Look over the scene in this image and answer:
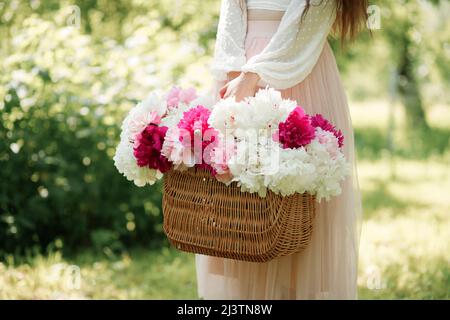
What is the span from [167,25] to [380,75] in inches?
404

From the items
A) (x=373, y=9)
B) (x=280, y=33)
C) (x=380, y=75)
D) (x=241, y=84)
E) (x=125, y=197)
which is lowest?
(x=125, y=197)

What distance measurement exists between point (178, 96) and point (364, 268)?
6.48ft

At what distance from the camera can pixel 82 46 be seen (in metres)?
4.30

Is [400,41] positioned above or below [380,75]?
below

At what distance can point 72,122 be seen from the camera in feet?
13.6

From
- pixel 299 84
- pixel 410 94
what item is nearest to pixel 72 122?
pixel 299 84

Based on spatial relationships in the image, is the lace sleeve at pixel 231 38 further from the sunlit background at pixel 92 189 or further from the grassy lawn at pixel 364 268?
the grassy lawn at pixel 364 268

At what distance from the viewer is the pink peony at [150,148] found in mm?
2443

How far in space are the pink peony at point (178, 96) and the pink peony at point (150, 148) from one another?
0.24 metres

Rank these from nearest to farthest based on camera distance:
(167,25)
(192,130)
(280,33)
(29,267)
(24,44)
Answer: (192,130) < (280,33) < (29,267) < (24,44) < (167,25)

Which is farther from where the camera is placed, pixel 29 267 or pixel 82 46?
pixel 82 46

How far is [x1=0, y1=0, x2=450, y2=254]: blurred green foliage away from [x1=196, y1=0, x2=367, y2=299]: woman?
1.25m
